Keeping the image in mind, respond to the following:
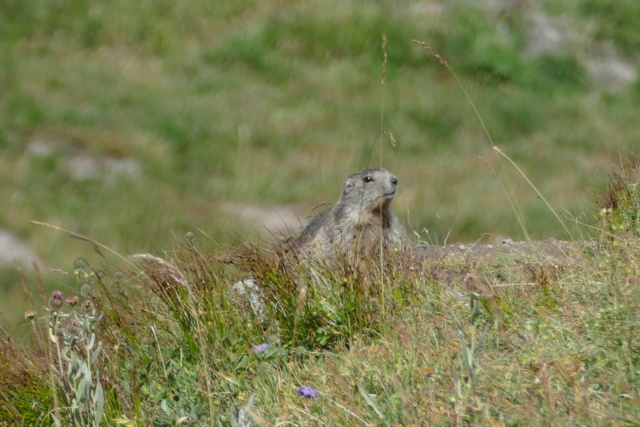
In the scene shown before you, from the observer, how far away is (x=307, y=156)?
34.3ft

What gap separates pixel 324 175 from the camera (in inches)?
396

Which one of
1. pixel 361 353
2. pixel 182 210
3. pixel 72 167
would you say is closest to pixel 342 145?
pixel 182 210

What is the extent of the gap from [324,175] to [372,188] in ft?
9.55

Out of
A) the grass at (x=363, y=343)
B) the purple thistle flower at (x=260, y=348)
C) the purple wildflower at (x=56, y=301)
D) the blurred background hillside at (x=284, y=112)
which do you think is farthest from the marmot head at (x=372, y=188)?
the purple wildflower at (x=56, y=301)

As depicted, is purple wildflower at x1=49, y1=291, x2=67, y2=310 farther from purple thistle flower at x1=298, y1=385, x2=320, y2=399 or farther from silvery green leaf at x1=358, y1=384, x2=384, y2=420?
silvery green leaf at x1=358, y1=384, x2=384, y2=420

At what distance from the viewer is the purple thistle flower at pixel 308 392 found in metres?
3.38

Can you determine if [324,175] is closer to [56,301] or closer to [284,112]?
[284,112]

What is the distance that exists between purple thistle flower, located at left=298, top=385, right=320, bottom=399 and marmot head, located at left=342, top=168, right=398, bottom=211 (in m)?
3.51

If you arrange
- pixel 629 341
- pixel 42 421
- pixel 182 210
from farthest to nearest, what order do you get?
1. pixel 182 210
2. pixel 42 421
3. pixel 629 341

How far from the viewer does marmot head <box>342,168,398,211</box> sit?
7.04 m

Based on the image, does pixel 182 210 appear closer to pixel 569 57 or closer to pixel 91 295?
pixel 91 295

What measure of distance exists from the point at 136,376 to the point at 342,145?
7007mm

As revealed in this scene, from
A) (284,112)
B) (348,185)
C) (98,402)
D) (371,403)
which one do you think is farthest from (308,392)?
(284,112)

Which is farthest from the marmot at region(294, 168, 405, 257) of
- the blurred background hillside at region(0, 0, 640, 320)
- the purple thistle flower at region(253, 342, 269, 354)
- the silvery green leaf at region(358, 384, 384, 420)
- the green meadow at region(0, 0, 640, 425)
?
the silvery green leaf at region(358, 384, 384, 420)
